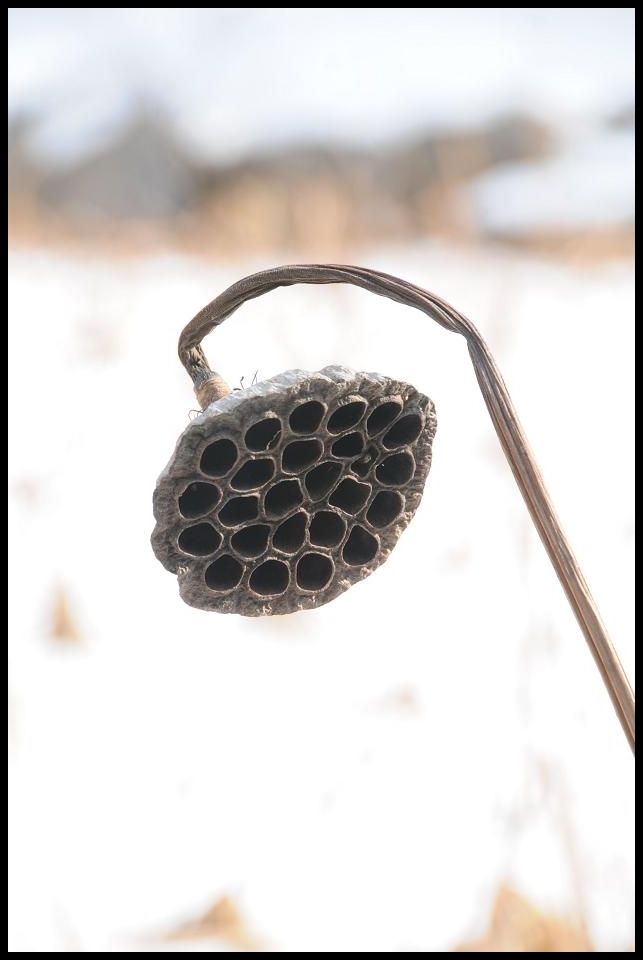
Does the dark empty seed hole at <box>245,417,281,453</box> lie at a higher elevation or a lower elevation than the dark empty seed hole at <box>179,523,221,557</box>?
higher

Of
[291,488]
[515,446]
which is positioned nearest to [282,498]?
[291,488]

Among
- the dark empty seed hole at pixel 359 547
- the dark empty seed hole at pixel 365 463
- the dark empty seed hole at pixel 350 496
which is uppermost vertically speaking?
the dark empty seed hole at pixel 365 463

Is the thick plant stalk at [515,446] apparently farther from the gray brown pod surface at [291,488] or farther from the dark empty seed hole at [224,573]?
the dark empty seed hole at [224,573]

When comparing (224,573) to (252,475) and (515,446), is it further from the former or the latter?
(515,446)

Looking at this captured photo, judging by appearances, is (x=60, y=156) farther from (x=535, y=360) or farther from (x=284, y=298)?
(x=535, y=360)

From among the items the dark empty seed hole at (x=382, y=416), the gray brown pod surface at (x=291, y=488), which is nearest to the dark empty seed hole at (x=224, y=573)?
the gray brown pod surface at (x=291, y=488)

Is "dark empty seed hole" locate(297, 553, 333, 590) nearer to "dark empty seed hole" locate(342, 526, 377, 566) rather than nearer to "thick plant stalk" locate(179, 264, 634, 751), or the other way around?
"dark empty seed hole" locate(342, 526, 377, 566)

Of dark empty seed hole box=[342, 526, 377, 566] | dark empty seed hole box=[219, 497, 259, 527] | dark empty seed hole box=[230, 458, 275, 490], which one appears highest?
dark empty seed hole box=[230, 458, 275, 490]

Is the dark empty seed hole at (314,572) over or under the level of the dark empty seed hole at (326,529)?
under

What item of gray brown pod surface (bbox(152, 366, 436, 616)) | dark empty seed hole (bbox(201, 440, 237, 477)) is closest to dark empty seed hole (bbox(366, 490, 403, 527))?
gray brown pod surface (bbox(152, 366, 436, 616))
